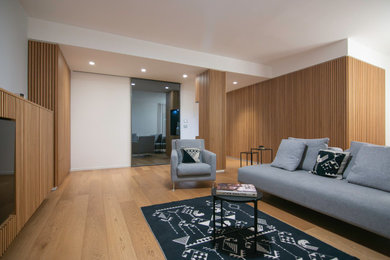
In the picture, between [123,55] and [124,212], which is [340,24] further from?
[124,212]

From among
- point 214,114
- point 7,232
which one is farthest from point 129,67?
point 7,232

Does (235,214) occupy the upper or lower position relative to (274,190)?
lower

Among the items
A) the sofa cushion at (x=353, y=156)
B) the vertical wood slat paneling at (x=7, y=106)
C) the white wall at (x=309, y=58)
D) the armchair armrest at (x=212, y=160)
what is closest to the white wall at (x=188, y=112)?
the white wall at (x=309, y=58)

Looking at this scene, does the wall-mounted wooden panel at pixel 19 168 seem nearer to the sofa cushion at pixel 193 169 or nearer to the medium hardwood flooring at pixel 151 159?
the sofa cushion at pixel 193 169

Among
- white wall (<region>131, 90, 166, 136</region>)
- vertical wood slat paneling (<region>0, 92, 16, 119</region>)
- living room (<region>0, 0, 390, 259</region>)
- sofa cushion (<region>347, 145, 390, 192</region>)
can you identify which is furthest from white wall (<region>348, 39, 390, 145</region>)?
vertical wood slat paneling (<region>0, 92, 16, 119</region>)

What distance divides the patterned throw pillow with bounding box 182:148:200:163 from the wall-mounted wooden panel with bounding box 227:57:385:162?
9.55ft

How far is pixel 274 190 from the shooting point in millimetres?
2539

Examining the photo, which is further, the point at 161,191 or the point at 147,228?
the point at 161,191

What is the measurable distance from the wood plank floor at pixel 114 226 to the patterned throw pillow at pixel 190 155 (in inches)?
19.6

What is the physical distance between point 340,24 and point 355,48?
1090 millimetres

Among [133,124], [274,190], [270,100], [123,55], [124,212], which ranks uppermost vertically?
[123,55]

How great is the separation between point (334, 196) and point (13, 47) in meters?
4.37

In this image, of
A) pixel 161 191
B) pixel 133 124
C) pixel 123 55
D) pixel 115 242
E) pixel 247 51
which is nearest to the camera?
pixel 115 242

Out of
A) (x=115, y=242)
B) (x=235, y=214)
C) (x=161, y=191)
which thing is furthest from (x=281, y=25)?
(x=115, y=242)
